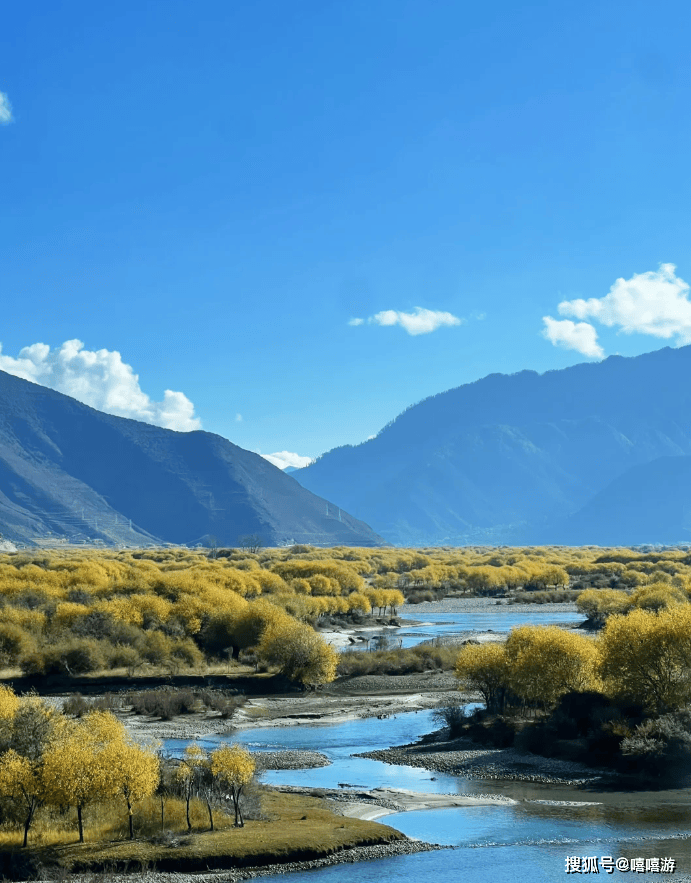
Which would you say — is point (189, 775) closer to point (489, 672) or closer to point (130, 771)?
point (130, 771)

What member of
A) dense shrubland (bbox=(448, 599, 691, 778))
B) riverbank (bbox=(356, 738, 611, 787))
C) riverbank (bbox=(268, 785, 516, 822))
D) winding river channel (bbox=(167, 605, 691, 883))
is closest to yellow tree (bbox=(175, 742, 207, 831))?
winding river channel (bbox=(167, 605, 691, 883))

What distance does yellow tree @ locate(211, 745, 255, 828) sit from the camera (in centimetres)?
3994

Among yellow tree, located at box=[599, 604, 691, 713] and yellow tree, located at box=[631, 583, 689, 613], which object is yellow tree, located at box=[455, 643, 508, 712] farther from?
yellow tree, located at box=[631, 583, 689, 613]

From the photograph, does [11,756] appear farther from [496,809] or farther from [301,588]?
[301,588]

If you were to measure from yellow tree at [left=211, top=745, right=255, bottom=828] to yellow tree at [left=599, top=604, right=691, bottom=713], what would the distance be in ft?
76.0

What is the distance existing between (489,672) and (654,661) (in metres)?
11.4

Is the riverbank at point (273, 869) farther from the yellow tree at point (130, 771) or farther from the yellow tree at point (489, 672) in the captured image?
the yellow tree at point (489, 672)

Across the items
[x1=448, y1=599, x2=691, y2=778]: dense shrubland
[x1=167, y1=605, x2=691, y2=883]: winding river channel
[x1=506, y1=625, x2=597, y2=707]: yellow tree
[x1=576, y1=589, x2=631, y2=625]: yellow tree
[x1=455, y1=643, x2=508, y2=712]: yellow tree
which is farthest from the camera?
[x1=576, y1=589, x2=631, y2=625]: yellow tree

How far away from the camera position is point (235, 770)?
40281 mm

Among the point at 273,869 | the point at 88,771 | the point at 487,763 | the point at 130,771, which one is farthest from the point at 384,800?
the point at 88,771

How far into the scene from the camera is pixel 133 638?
8638 cm

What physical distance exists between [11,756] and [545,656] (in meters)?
32.6

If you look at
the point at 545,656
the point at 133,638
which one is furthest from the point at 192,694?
the point at 545,656

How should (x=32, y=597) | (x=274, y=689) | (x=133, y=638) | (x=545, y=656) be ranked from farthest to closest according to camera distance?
(x=32, y=597), (x=133, y=638), (x=274, y=689), (x=545, y=656)
